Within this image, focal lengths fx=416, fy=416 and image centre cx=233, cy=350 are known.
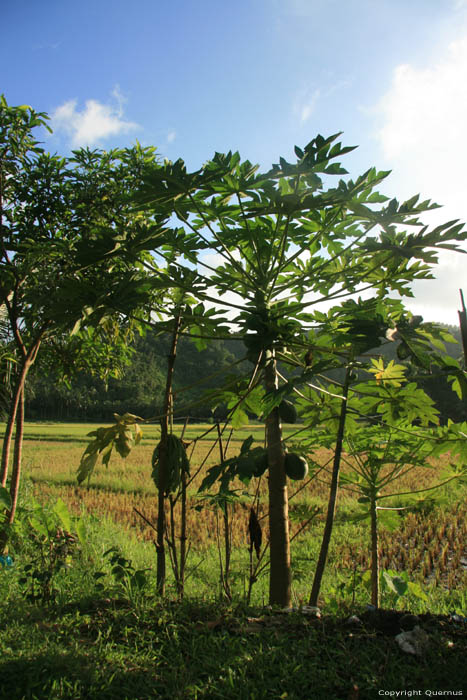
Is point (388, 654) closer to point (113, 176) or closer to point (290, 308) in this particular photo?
point (290, 308)

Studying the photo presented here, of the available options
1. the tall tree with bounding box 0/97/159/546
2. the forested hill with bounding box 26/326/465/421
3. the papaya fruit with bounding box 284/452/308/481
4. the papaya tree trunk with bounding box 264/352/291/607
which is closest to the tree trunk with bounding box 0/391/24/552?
the tall tree with bounding box 0/97/159/546

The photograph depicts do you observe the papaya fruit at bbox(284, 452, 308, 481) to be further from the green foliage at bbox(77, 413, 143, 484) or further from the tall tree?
the tall tree

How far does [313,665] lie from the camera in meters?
1.76

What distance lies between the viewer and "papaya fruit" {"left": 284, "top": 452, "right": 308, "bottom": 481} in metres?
2.28

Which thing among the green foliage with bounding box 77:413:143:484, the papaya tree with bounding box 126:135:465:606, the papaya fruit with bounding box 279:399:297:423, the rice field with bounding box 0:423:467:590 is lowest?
the rice field with bounding box 0:423:467:590

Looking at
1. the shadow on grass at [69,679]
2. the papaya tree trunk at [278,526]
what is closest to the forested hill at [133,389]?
the papaya tree trunk at [278,526]

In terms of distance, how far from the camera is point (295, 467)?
2.30m

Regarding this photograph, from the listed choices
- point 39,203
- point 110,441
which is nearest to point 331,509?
point 110,441

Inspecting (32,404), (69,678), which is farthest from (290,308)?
(32,404)

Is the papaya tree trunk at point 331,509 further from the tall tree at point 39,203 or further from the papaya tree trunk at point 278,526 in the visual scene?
the tall tree at point 39,203

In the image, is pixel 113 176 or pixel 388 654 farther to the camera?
pixel 113 176

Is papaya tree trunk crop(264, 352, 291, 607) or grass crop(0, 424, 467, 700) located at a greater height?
papaya tree trunk crop(264, 352, 291, 607)

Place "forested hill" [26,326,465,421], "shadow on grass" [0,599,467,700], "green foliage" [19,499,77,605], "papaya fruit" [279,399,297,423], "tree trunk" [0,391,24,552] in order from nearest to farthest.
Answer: "shadow on grass" [0,599,467,700] → "papaya fruit" [279,399,297,423] → "green foliage" [19,499,77,605] → "tree trunk" [0,391,24,552] → "forested hill" [26,326,465,421]

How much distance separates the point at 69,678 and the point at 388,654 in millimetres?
1376
